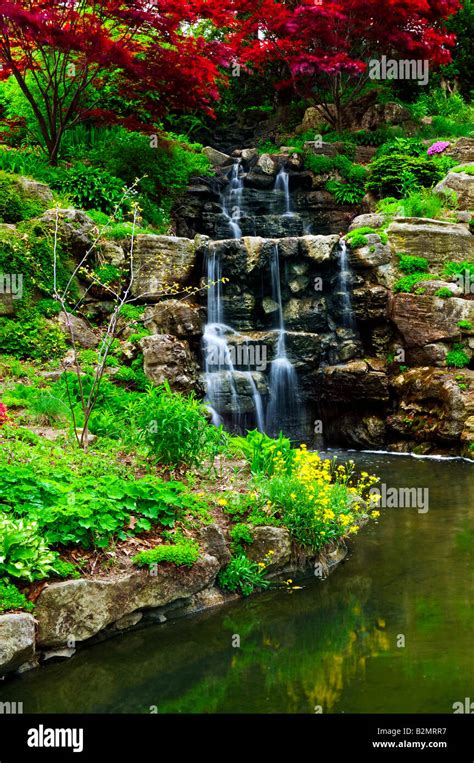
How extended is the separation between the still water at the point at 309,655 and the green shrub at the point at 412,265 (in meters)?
7.70

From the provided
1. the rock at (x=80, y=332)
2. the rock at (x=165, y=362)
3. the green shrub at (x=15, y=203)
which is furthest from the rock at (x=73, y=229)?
the rock at (x=165, y=362)

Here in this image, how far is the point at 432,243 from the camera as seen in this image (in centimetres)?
1377

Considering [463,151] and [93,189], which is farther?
[463,151]

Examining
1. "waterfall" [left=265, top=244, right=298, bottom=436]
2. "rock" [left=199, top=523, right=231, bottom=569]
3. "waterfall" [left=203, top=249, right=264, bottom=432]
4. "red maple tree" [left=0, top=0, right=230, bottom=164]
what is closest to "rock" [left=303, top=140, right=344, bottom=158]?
"red maple tree" [left=0, top=0, right=230, bottom=164]

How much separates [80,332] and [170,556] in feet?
22.3

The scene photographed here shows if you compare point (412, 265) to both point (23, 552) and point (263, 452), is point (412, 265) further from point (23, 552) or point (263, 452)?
point (23, 552)

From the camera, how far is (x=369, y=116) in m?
21.3

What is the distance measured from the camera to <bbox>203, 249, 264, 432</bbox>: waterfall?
1248cm

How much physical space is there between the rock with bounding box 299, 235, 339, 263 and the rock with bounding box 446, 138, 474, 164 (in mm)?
6018

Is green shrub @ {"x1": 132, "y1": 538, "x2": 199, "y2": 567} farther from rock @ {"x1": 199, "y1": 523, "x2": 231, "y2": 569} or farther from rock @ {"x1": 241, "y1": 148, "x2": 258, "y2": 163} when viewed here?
rock @ {"x1": 241, "y1": 148, "x2": 258, "y2": 163}

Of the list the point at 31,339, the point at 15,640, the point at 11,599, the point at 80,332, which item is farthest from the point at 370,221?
the point at 15,640

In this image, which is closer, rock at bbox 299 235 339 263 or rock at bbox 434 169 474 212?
rock at bbox 299 235 339 263

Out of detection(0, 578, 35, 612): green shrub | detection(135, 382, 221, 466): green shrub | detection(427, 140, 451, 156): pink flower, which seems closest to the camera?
detection(0, 578, 35, 612): green shrub

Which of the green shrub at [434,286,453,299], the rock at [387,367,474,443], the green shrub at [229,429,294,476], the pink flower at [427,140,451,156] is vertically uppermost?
the pink flower at [427,140,451,156]
